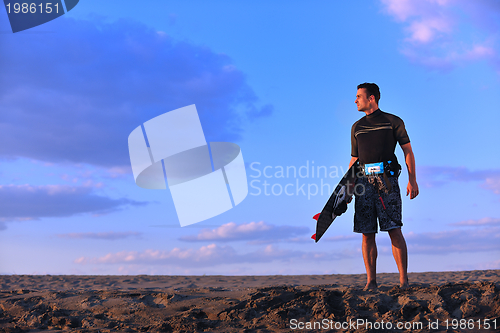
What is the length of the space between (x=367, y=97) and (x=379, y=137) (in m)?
0.50

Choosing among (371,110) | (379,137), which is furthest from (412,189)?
(371,110)

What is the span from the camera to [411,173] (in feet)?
13.6

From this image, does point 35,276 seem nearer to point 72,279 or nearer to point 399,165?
point 72,279

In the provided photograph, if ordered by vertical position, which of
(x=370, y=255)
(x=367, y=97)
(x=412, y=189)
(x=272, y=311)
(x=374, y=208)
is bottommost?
(x=272, y=311)

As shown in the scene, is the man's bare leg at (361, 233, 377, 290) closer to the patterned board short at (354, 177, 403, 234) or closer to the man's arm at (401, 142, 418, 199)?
the patterned board short at (354, 177, 403, 234)

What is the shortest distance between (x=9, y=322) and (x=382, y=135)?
4508mm

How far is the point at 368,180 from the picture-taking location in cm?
416

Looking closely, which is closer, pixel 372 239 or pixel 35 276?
pixel 372 239

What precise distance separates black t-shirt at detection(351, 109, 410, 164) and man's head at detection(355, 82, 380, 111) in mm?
98

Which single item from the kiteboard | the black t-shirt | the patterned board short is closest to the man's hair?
the black t-shirt

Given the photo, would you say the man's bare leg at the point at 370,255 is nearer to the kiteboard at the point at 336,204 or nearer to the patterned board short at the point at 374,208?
the patterned board short at the point at 374,208

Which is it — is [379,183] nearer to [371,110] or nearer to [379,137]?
[379,137]

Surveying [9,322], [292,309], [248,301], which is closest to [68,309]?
[9,322]

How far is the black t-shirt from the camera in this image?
4.16 meters
